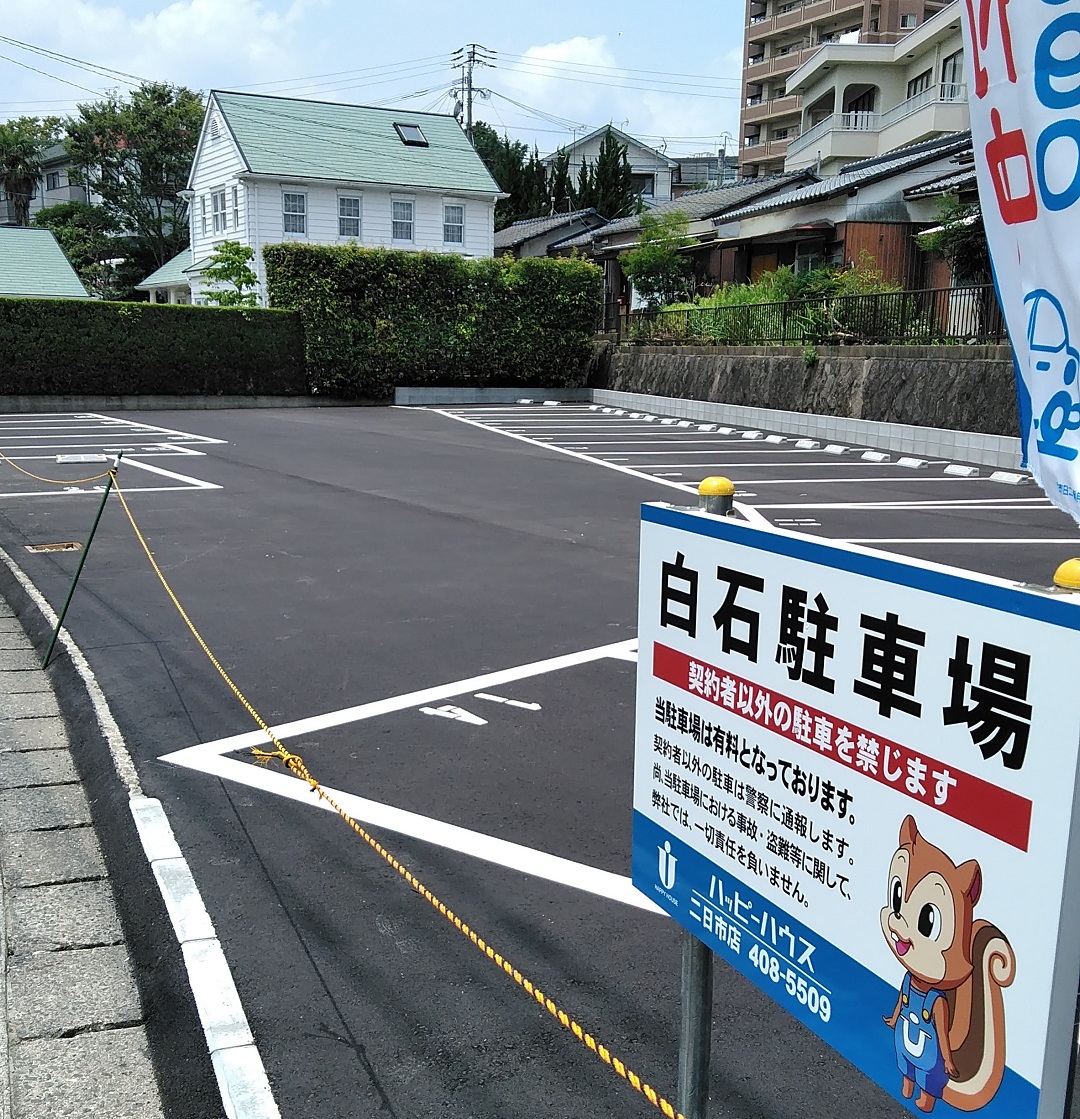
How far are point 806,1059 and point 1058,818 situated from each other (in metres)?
1.85

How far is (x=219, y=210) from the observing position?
35.0 metres

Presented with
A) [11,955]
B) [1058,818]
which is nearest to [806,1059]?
[1058,818]

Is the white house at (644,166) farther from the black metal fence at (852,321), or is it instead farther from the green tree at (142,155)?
the black metal fence at (852,321)

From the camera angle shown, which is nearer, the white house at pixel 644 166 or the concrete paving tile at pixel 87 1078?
the concrete paving tile at pixel 87 1078

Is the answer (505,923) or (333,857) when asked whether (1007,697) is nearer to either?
(505,923)

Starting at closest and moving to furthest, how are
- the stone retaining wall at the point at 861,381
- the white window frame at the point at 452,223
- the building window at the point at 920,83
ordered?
the stone retaining wall at the point at 861,381 < the white window frame at the point at 452,223 < the building window at the point at 920,83

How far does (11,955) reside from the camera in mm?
3453

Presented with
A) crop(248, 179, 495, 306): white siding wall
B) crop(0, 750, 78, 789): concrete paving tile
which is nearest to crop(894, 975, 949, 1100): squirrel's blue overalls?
crop(0, 750, 78, 789): concrete paving tile

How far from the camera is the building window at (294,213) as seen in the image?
33594 millimetres

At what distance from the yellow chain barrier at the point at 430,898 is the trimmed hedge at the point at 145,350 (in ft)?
66.7

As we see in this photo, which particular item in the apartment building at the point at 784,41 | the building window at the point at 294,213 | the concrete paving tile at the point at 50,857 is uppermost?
the apartment building at the point at 784,41

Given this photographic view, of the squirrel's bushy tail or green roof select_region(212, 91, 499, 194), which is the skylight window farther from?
the squirrel's bushy tail

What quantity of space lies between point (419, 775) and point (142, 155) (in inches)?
1836

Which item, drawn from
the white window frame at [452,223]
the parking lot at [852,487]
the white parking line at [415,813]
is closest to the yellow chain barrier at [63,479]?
the parking lot at [852,487]
